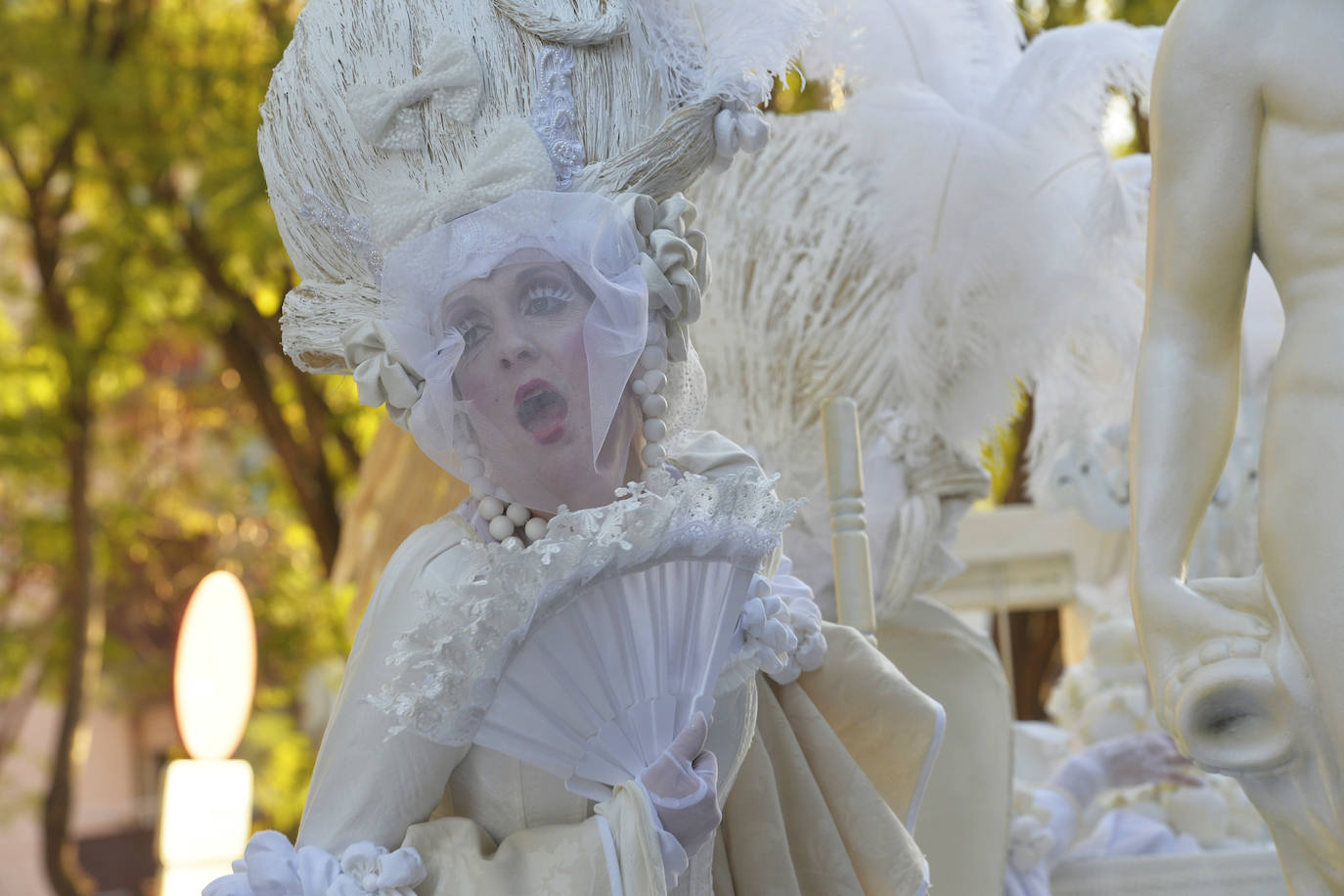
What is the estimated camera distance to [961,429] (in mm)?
2762

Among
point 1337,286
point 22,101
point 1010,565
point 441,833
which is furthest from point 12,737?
point 1337,286

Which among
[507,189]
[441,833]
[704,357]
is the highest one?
[507,189]

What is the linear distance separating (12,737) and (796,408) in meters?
6.11

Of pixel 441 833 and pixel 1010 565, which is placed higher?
pixel 441 833

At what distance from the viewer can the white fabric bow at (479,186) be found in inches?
64.7

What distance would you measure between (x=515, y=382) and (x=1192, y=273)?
0.73 metres

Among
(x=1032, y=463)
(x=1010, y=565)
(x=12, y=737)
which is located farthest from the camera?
(x=12, y=737)

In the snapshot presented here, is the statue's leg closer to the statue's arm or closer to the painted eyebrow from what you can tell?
the statue's arm

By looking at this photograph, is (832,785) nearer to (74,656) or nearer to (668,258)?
(668,258)

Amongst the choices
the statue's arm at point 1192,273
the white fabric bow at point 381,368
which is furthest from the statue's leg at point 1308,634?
the white fabric bow at point 381,368

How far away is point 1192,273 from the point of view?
1.74 metres

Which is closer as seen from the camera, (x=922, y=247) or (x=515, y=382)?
(x=515, y=382)

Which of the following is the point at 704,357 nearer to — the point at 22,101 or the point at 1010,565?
the point at 1010,565

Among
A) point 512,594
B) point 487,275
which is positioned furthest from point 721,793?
point 487,275
